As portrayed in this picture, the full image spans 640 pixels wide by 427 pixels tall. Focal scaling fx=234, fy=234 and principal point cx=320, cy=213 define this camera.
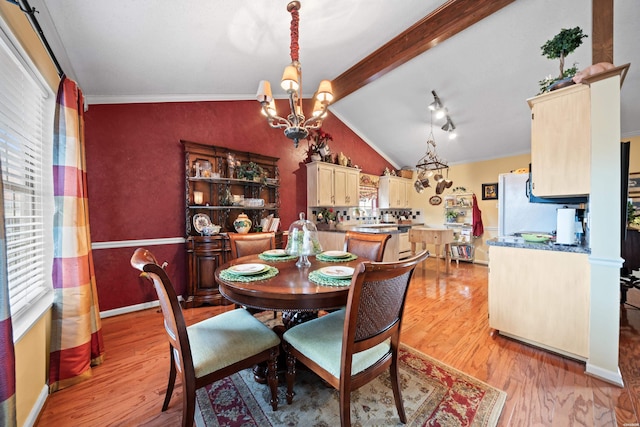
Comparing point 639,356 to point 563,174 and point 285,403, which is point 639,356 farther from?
point 285,403

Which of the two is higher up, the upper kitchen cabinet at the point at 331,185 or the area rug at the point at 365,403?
the upper kitchen cabinet at the point at 331,185

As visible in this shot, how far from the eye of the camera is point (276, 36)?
241 cm

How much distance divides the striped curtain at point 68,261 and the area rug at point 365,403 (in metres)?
0.95

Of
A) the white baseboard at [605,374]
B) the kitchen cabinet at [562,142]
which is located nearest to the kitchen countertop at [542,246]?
the kitchen cabinet at [562,142]

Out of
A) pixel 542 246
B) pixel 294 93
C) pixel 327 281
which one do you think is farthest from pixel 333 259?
pixel 542 246

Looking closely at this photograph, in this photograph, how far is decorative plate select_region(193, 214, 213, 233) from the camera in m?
3.06

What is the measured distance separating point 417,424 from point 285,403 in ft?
2.51

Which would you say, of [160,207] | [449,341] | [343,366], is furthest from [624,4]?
[160,207]

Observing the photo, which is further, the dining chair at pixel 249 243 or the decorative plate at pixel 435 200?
the decorative plate at pixel 435 200

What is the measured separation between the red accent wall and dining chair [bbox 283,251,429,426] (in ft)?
8.16

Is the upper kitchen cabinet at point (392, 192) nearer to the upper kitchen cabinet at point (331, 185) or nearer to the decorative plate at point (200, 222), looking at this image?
the upper kitchen cabinet at point (331, 185)

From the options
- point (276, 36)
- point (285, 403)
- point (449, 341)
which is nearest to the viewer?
point (285, 403)

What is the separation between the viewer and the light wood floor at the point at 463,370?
4.44ft

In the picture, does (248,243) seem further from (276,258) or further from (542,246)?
(542,246)
